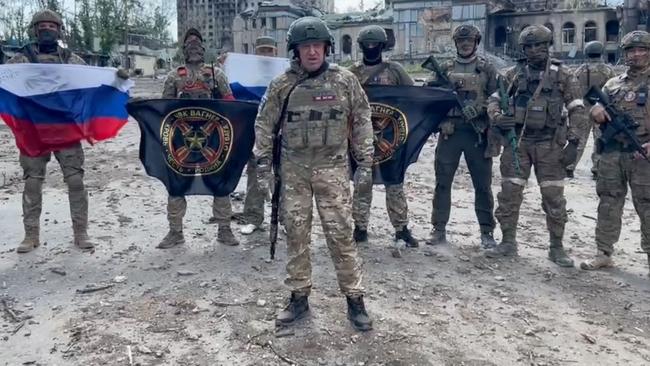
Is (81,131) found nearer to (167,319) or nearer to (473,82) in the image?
(167,319)

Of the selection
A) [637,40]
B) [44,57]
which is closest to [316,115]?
[637,40]

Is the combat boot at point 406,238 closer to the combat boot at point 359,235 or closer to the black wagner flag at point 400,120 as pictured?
the combat boot at point 359,235

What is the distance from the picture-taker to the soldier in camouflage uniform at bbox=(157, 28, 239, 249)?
6.26 metres

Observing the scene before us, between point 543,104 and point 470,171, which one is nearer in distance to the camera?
point 543,104

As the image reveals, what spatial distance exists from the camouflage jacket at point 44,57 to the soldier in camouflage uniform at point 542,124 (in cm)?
436

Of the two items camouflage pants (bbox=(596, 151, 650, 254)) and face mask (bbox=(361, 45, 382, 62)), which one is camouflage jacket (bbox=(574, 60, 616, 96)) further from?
face mask (bbox=(361, 45, 382, 62))

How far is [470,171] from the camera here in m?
6.46

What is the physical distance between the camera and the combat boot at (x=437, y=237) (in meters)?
6.60

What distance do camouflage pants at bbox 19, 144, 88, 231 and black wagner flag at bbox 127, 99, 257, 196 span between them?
2.25 ft

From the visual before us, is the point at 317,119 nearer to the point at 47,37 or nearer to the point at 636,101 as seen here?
the point at 636,101

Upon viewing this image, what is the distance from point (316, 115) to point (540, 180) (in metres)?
2.70

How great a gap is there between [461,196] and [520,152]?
333 centimetres

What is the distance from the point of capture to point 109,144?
14406mm

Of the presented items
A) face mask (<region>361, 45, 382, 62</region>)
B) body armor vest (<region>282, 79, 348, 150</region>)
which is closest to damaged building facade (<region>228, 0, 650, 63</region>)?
face mask (<region>361, 45, 382, 62</region>)
